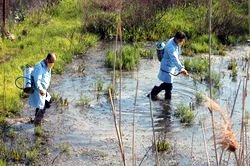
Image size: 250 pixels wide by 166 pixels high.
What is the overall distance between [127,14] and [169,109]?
250 inches

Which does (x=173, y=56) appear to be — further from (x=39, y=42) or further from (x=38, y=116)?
(x=39, y=42)

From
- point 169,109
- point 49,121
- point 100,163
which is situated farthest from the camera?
point 169,109

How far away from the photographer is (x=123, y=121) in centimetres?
938

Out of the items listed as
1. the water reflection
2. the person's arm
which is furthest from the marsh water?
the person's arm

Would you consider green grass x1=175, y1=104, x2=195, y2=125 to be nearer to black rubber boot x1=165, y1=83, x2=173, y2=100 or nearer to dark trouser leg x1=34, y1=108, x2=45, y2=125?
black rubber boot x1=165, y1=83, x2=173, y2=100

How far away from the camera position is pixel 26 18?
1590 cm

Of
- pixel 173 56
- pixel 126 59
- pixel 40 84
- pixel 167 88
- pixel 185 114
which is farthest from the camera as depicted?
pixel 126 59

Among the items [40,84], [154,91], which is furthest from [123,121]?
[40,84]

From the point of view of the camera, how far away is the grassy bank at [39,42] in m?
10.4

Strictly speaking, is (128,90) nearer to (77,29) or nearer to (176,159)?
(176,159)

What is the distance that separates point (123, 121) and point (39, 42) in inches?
203

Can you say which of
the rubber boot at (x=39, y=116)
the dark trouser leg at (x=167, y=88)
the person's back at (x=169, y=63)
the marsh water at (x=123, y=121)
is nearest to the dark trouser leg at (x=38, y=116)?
the rubber boot at (x=39, y=116)

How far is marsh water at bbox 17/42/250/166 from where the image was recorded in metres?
7.96

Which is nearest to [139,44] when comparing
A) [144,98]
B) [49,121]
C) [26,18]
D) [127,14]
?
[127,14]
